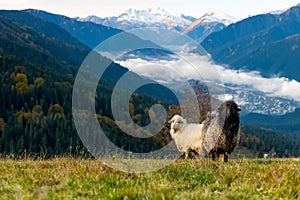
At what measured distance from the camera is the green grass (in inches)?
289

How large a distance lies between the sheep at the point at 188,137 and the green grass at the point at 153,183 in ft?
23.0

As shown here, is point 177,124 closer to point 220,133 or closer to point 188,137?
point 188,137

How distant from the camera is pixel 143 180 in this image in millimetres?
9039

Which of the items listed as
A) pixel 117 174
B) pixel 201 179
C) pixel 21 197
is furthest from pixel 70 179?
pixel 201 179

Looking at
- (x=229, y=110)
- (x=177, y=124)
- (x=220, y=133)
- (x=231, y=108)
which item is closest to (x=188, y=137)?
(x=177, y=124)

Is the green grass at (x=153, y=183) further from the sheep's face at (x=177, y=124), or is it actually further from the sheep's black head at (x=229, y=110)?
the sheep's face at (x=177, y=124)

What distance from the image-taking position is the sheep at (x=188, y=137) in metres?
17.9

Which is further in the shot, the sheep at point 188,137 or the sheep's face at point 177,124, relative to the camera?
the sheep's face at point 177,124

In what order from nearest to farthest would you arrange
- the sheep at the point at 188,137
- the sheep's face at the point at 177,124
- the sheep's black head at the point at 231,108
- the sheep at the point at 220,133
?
the sheep's black head at the point at 231,108 < the sheep at the point at 220,133 < the sheep at the point at 188,137 < the sheep's face at the point at 177,124

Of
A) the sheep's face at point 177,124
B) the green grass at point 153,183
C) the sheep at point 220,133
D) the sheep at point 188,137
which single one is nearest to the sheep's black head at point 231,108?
the sheep at point 220,133

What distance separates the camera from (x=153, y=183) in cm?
815

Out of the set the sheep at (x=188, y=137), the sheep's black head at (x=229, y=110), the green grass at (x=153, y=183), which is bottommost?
the sheep at (x=188, y=137)

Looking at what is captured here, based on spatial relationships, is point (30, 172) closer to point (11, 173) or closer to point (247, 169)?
point (11, 173)

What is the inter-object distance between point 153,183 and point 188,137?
437 inches
